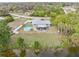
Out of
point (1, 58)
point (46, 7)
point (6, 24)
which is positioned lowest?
point (1, 58)

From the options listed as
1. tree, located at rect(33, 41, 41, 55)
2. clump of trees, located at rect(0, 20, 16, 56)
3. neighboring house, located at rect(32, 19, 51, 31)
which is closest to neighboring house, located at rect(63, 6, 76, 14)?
neighboring house, located at rect(32, 19, 51, 31)

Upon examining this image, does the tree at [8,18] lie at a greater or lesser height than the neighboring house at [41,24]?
greater

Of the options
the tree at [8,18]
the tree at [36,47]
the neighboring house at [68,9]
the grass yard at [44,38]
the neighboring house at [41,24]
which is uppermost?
the neighboring house at [68,9]

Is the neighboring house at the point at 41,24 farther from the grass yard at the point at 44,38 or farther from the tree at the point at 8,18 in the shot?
the tree at the point at 8,18

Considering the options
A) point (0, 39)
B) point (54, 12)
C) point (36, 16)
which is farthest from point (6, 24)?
point (54, 12)

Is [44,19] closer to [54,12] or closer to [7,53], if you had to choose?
[54,12]

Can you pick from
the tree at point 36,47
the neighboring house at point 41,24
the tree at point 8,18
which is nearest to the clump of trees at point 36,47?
the tree at point 36,47

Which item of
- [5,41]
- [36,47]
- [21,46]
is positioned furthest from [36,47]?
[5,41]

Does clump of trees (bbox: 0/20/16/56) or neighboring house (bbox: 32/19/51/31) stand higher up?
neighboring house (bbox: 32/19/51/31)

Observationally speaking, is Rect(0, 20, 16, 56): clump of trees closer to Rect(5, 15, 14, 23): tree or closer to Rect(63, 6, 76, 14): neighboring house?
Rect(5, 15, 14, 23): tree
